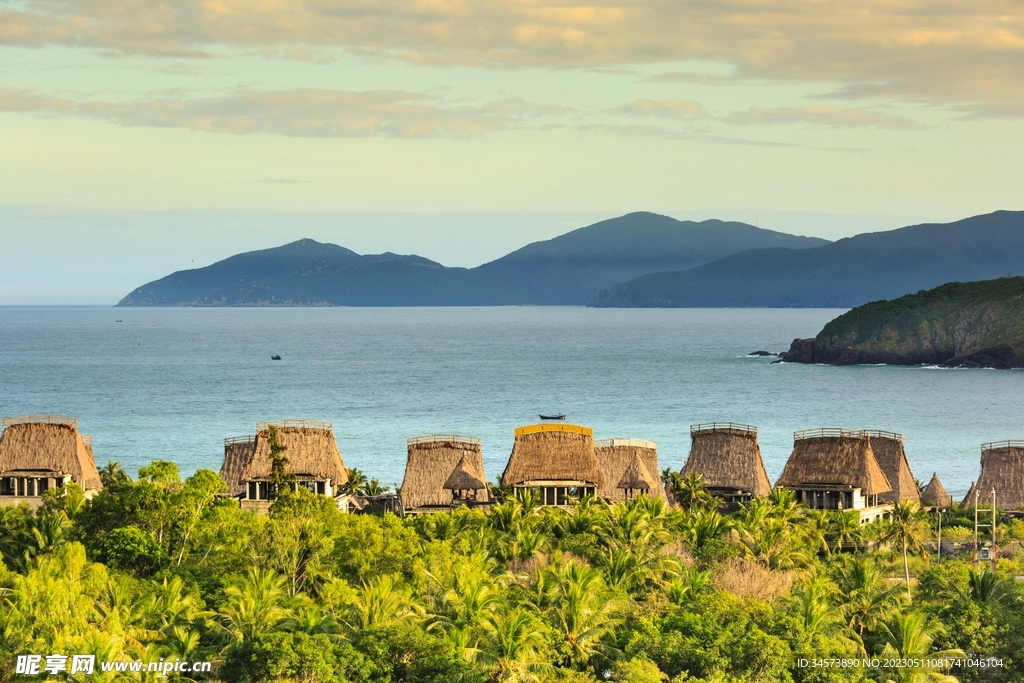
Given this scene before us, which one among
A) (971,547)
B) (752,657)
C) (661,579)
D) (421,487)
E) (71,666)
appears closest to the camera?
(71,666)

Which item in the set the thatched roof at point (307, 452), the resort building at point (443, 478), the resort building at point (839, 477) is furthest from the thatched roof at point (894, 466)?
the thatched roof at point (307, 452)

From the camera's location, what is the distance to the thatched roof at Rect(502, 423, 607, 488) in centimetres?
6316

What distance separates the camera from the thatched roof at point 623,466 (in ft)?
208

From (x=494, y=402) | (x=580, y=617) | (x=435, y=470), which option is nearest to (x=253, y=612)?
(x=580, y=617)

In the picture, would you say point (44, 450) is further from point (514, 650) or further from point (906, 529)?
point (906, 529)

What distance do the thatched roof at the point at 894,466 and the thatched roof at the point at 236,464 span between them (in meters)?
31.2

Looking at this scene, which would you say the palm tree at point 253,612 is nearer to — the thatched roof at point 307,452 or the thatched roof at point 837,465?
the thatched roof at point 307,452

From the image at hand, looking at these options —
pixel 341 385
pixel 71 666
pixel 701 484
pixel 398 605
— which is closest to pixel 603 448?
pixel 701 484

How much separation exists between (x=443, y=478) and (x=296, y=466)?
23.5ft

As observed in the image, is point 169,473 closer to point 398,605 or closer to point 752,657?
point 398,605

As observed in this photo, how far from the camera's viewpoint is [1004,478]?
65500 millimetres

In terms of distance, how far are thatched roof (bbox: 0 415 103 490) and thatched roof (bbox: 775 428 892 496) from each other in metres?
34.3

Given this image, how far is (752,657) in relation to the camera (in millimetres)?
37562

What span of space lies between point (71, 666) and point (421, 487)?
30.6m
